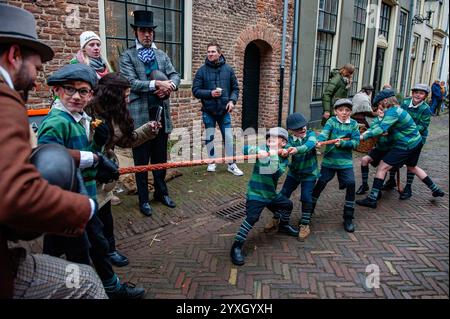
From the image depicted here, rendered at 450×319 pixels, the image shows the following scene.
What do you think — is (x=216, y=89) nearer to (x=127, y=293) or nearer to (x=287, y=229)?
(x=287, y=229)

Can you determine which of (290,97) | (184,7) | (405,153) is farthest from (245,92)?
(405,153)

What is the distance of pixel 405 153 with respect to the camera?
484 cm

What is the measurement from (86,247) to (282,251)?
2041mm

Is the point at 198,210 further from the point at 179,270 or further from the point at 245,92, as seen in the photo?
the point at 245,92

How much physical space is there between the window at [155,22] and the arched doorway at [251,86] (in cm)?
240

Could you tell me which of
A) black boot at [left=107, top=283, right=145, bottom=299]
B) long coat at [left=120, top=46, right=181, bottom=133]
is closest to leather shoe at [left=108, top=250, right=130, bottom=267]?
black boot at [left=107, top=283, right=145, bottom=299]

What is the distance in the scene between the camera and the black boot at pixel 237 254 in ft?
11.0

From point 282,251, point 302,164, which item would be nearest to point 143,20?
point 302,164

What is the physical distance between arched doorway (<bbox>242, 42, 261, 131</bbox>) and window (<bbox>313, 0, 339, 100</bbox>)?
8.31ft

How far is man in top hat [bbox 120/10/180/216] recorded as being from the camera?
4.18 metres

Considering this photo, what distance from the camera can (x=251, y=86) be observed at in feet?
32.0

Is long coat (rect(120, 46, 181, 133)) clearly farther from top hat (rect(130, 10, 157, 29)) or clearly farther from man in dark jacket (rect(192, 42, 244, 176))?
man in dark jacket (rect(192, 42, 244, 176))

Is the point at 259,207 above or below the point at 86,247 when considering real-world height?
below

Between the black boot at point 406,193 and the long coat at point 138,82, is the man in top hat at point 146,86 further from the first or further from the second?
the black boot at point 406,193
